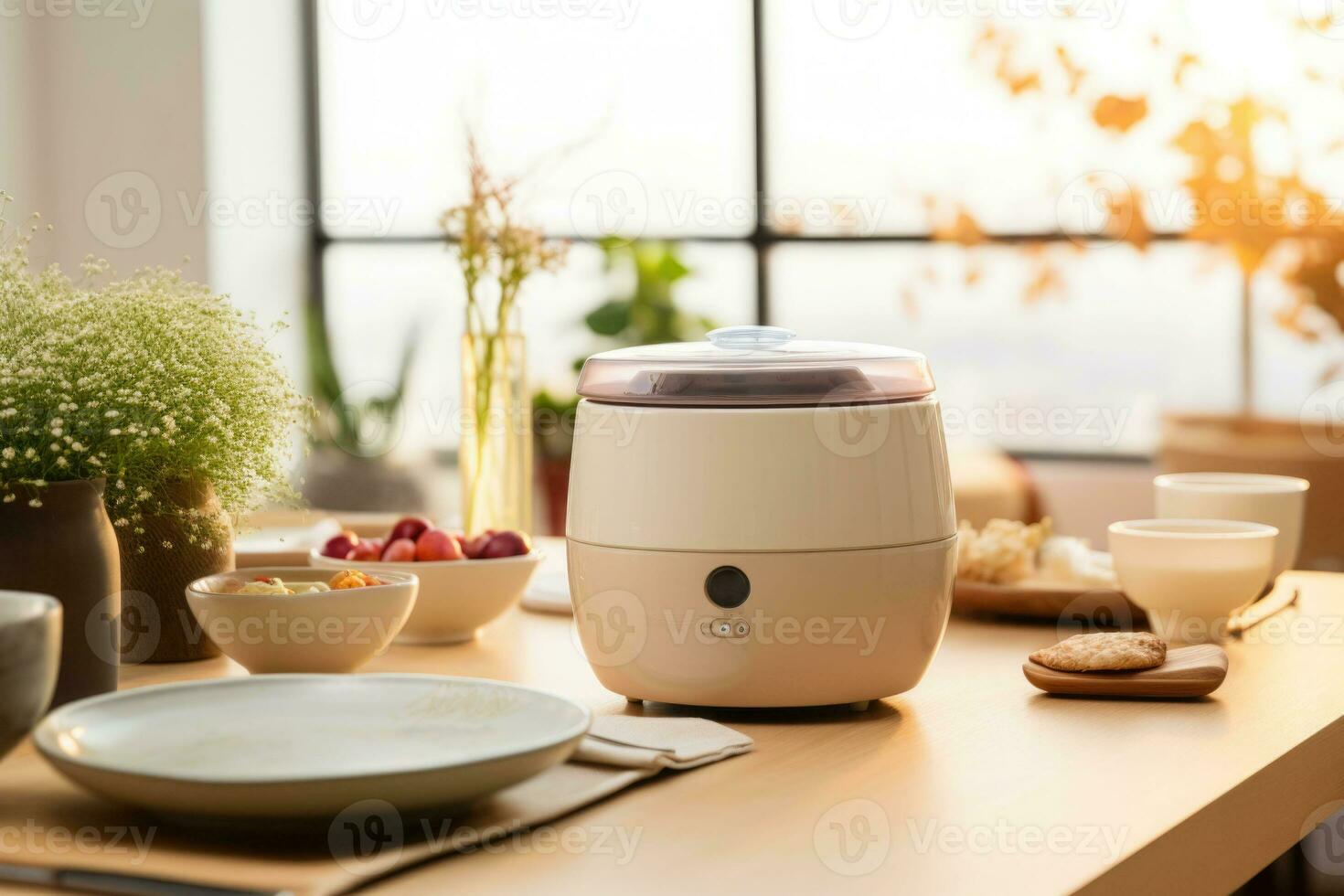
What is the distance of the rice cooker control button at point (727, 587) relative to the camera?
0.96 m

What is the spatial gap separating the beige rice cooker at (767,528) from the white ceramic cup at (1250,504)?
0.45 m

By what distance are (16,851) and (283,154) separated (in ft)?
13.7

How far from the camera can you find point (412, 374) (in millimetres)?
4617

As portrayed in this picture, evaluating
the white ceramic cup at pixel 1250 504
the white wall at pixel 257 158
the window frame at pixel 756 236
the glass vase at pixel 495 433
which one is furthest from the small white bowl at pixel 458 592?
the white wall at pixel 257 158

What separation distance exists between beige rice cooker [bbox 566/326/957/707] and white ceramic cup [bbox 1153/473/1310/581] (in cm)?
45

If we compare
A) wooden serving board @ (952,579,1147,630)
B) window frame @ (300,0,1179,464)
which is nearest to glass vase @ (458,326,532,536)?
wooden serving board @ (952,579,1147,630)

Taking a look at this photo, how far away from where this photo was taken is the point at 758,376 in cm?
97

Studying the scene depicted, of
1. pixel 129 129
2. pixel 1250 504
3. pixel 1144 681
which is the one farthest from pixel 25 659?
pixel 129 129

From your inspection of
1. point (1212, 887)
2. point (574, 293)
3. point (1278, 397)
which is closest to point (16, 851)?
point (1212, 887)

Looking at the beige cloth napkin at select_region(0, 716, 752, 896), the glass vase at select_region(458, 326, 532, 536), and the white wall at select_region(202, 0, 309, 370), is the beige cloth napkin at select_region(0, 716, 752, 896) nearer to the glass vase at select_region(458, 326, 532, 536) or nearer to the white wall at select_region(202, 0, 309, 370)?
the glass vase at select_region(458, 326, 532, 536)

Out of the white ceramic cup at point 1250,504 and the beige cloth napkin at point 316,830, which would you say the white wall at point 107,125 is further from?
the beige cloth napkin at point 316,830

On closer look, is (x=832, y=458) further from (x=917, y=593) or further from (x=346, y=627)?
(x=346, y=627)

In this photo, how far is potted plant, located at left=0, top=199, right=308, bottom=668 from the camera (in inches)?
37.0

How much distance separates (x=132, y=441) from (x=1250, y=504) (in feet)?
3.03
